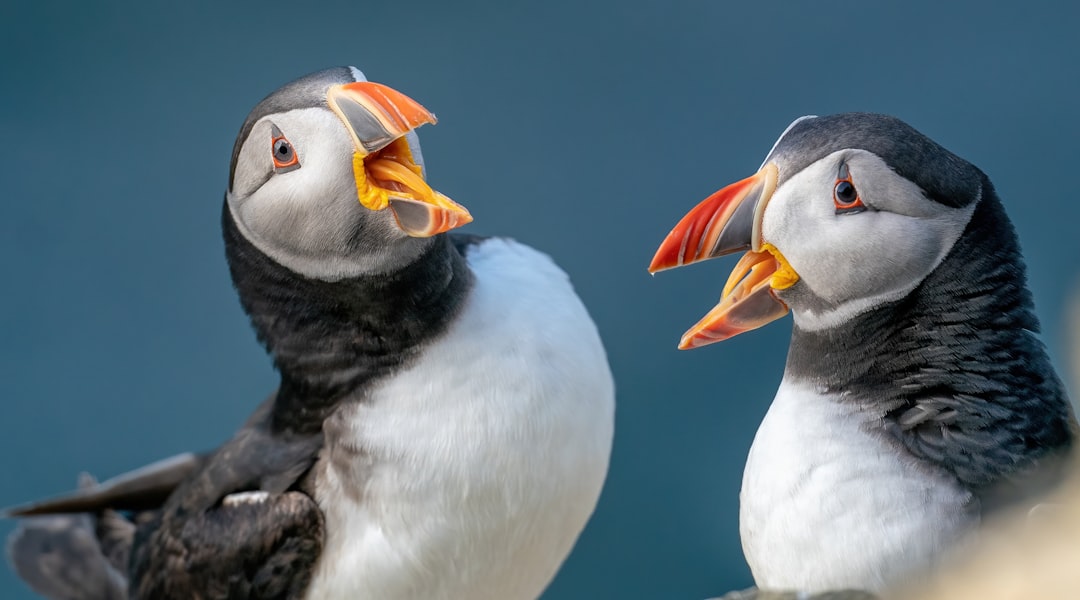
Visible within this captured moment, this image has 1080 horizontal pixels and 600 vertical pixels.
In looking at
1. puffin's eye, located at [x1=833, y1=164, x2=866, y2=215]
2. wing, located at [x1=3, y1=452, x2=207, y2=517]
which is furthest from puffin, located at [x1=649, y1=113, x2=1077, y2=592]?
wing, located at [x1=3, y1=452, x2=207, y2=517]

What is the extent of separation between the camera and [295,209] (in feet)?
7.80

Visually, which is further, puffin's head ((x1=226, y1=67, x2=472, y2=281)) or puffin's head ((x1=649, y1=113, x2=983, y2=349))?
puffin's head ((x1=226, y1=67, x2=472, y2=281))

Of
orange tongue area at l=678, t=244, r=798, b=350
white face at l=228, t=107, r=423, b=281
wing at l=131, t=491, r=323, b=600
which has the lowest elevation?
wing at l=131, t=491, r=323, b=600

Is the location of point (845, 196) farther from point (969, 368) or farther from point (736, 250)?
point (969, 368)

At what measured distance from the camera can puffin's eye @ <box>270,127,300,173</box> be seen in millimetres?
2381

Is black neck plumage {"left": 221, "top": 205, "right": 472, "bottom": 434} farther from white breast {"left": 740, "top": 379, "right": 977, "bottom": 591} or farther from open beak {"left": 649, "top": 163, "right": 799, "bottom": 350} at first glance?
white breast {"left": 740, "top": 379, "right": 977, "bottom": 591}

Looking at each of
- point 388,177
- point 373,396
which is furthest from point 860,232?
point 373,396

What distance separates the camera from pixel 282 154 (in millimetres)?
2389

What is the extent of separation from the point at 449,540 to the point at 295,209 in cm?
66

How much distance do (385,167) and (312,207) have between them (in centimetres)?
15

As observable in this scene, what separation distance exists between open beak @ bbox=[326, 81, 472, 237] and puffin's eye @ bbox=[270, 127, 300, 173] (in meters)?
0.11

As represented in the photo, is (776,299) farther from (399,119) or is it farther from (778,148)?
(399,119)

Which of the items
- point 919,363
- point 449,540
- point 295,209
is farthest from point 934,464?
point 295,209

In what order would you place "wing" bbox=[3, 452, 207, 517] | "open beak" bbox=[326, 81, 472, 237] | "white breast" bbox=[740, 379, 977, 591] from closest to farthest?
"white breast" bbox=[740, 379, 977, 591] < "open beak" bbox=[326, 81, 472, 237] < "wing" bbox=[3, 452, 207, 517]
